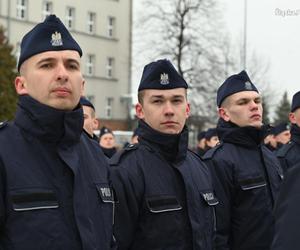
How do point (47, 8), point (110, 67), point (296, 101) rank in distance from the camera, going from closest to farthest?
point (296, 101) < point (47, 8) < point (110, 67)

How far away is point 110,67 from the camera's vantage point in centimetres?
4744

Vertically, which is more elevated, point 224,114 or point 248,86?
point 248,86

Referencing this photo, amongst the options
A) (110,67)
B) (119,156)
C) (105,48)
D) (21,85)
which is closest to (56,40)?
(21,85)

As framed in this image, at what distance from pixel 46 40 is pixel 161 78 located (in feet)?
4.08

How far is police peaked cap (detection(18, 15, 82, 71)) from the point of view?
347cm

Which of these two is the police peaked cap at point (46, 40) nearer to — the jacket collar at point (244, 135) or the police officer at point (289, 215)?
the police officer at point (289, 215)

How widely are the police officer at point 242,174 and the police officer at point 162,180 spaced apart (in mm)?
504

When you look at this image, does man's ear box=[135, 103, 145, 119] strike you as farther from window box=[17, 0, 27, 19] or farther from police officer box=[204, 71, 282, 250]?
window box=[17, 0, 27, 19]

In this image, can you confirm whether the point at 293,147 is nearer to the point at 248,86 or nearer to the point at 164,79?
the point at 248,86

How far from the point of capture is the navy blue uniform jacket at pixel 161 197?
4051 millimetres

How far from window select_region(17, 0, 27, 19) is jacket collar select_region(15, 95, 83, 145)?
3963 centimetres

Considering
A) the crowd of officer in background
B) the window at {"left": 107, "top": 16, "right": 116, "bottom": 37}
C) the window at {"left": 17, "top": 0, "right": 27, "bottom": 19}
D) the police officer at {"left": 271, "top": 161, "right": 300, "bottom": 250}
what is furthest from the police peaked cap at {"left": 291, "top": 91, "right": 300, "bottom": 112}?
the window at {"left": 107, "top": 16, "right": 116, "bottom": 37}

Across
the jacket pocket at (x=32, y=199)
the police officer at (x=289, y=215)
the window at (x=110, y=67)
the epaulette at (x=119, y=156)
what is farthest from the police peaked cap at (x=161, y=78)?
the window at (x=110, y=67)

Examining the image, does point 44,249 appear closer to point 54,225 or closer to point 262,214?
point 54,225
